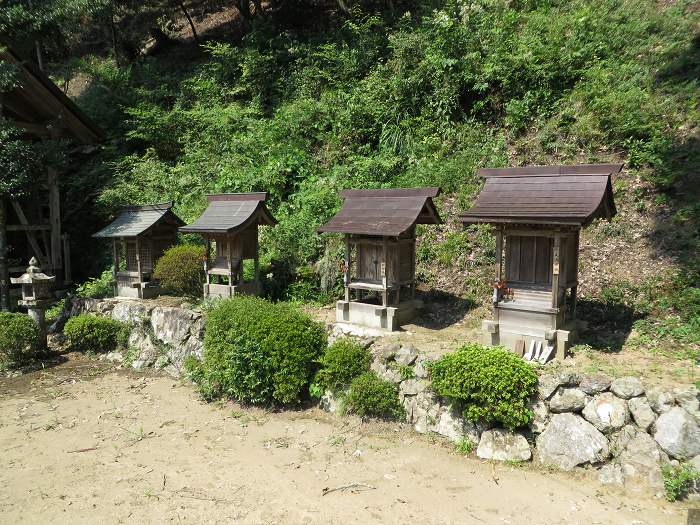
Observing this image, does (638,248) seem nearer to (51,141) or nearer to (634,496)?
(634,496)

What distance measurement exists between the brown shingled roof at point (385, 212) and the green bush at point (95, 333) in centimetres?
712

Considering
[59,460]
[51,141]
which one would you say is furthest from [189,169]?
[59,460]

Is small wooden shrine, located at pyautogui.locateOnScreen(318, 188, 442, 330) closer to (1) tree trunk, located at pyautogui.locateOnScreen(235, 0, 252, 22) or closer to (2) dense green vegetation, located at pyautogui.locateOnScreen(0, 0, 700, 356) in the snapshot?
(2) dense green vegetation, located at pyautogui.locateOnScreen(0, 0, 700, 356)

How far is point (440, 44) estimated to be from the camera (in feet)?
55.1

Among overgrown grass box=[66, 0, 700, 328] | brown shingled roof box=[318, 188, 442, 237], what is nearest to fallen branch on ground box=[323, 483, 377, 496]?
brown shingled roof box=[318, 188, 442, 237]

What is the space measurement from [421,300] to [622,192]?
5.89m

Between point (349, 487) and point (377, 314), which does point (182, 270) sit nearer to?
point (377, 314)

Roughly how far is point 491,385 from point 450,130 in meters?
10.9

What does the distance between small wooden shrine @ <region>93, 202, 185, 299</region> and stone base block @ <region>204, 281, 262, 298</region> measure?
2.65 meters

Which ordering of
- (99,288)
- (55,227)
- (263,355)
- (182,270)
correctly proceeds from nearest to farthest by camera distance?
(263,355), (182,270), (99,288), (55,227)

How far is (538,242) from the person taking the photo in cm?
834

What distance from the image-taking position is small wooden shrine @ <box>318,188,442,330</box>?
9.71 metres

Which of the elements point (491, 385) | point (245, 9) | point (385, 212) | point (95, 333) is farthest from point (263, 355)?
point (245, 9)

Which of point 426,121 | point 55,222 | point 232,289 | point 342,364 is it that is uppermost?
point 426,121
